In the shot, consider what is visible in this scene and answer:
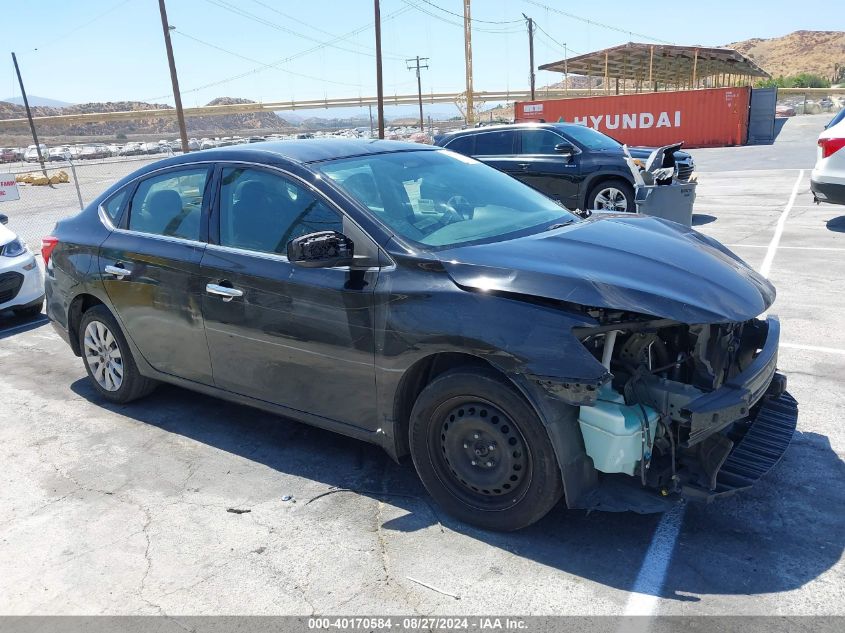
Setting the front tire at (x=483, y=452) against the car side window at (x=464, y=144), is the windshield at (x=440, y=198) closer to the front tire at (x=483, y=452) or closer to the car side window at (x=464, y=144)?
the front tire at (x=483, y=452)

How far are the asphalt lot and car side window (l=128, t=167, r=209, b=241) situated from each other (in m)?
1.30

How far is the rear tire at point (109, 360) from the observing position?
190 inches

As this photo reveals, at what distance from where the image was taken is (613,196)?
36.3 feet

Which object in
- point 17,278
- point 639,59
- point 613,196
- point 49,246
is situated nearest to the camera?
point 49,246

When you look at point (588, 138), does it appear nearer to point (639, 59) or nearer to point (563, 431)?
point (563, 431)

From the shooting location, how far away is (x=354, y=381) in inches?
137

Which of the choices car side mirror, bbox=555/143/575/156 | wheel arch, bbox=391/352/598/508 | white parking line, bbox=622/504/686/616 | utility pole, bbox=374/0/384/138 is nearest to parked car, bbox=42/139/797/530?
wheel arch, bbox=391/352/598/508

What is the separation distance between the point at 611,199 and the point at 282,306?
8.48 metres

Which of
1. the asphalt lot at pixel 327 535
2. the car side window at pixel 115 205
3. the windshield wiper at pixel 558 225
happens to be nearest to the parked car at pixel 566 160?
the asphalt lot at pixel 327 535

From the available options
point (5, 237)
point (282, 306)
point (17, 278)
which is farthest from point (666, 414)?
point (5, 237)

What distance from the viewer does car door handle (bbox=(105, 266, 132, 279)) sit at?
14.8ft

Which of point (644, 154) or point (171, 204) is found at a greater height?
point (171, 204)

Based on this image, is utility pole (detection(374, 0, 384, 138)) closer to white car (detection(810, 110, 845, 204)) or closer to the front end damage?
white car (detection(810, 110, 845, 204))

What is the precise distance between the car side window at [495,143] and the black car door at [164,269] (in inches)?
324
